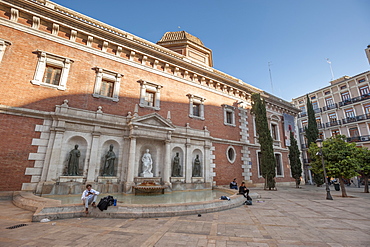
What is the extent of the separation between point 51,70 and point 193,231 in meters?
12.2

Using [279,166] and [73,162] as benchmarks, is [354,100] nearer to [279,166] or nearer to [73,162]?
[279,166]

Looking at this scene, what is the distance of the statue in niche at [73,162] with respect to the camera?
9980mm

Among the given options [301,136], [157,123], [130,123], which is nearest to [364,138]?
[301,136]

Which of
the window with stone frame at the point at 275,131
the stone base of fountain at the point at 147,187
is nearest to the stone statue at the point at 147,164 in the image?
the stone base of fountain at the point at 147,187

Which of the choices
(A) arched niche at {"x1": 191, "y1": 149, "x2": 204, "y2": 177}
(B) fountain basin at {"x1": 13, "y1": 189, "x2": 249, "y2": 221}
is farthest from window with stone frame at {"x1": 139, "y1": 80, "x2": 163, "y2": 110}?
(B) fountain basin at {"x1": 13, "y1": 189, "x2": 249, "y2": 221}

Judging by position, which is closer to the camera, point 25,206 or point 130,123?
point 25,206

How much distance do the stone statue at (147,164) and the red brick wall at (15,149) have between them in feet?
19.4

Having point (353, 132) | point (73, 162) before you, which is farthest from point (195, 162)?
point (353, 132)

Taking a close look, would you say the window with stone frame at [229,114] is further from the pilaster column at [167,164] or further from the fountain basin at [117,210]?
the fountain basin at [117,210]

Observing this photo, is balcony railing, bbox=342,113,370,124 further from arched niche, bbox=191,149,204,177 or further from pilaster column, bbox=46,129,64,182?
pilaster column, bbox=46,129,64,182

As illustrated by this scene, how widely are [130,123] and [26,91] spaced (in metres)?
5.74

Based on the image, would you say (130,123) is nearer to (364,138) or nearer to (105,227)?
(105,227)

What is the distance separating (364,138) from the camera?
85.1ft

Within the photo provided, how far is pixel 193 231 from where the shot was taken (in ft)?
15.7
